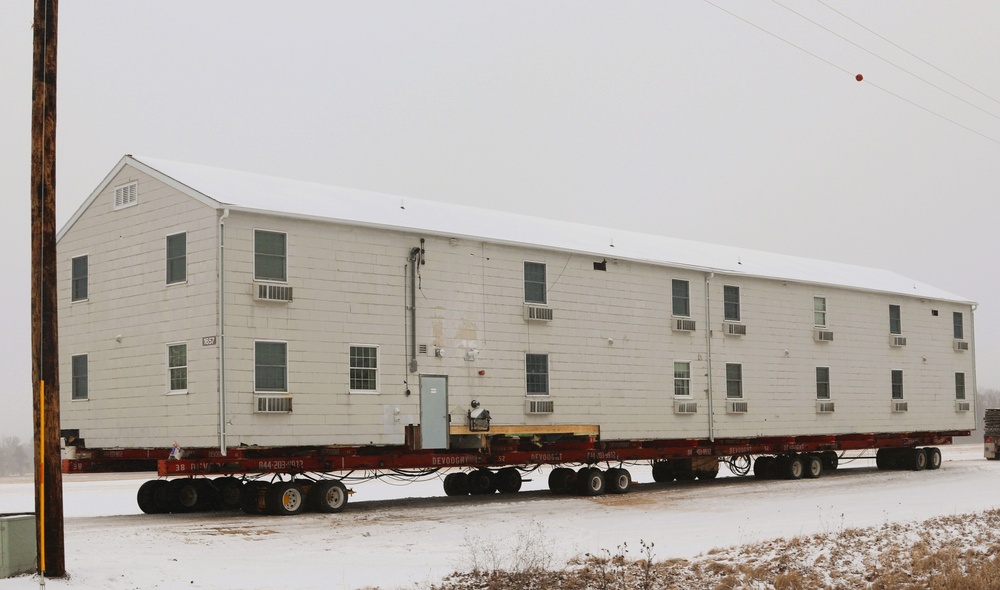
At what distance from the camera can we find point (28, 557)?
14.8 meters

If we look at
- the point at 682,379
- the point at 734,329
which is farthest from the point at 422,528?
the point at 734,329

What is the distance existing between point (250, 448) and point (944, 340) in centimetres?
3098

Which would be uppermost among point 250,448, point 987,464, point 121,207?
point 121,207

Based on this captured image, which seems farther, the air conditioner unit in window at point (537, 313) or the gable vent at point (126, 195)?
the air conditioner unit in window at point (537, 313)

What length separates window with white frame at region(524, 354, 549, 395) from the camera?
28734mm

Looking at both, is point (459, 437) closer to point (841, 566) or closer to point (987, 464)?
point (841, 566)

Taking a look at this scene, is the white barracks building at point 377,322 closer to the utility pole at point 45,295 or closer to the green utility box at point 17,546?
the green utility box at point 17,546

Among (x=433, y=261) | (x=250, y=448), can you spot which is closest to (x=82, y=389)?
(x=250, y=448)

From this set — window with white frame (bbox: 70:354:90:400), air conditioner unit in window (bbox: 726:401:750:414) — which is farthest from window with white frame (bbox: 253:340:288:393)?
air conditioner unit in window (bbox: 726:401:750:414)

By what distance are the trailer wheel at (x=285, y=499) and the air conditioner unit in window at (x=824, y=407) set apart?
66.1 feet

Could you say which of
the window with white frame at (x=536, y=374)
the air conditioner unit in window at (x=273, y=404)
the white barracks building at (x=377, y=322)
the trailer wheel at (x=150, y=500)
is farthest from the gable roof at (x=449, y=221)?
the trailer wheel at (x=150, y=500)

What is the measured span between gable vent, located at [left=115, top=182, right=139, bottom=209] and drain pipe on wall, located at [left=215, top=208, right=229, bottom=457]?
387 centimetres

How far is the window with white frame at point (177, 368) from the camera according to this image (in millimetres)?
23641

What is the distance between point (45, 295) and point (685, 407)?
70.9 feet
